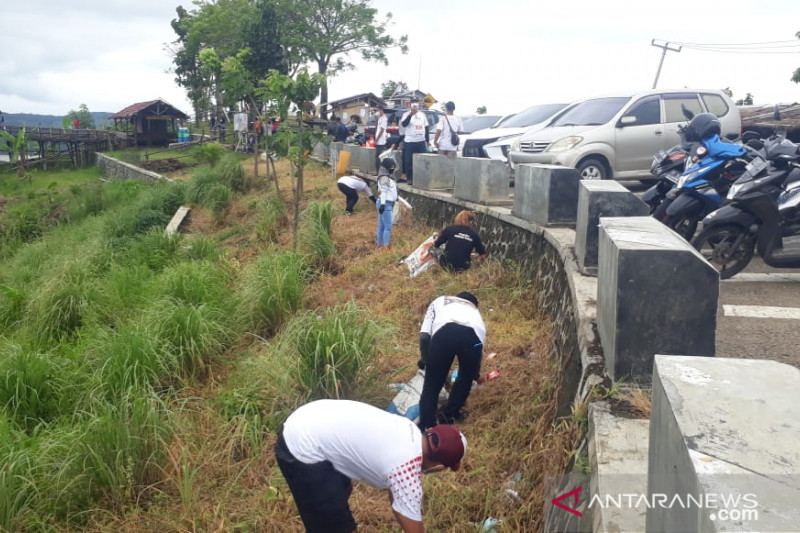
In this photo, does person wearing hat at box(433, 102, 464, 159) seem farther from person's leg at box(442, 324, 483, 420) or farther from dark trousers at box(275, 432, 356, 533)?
dark trousers at box(275, 432, 356, 533)

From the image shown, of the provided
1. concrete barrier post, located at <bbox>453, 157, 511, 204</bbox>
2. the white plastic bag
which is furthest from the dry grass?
concrete barrier post, located at <bbox>453, 157, 511, 204</bbox>

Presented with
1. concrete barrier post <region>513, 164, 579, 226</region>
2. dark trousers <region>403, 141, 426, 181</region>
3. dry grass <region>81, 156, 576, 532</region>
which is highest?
dark trousers <region>403, 141, 426, 181</region>

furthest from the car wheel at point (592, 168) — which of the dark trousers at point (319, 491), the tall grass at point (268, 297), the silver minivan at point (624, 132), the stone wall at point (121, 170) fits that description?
the stone wall at point (121, 170)

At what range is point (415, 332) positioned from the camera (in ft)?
21.8

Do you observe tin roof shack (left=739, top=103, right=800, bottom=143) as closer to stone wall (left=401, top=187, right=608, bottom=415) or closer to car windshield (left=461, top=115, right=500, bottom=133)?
car windshield (left=461, top=115, right=500, bottom=133)

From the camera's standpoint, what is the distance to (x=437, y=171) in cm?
1112

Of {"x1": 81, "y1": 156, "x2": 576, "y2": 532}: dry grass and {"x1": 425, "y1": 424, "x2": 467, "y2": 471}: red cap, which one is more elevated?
{"x1": 425, "y1": 424, "x2": 467, "y2": 471}: red cap

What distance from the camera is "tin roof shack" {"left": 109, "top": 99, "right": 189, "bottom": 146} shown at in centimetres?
3731

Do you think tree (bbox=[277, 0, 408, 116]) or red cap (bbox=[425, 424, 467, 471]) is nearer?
red cap (bbox=[425, 424, 467, 471])

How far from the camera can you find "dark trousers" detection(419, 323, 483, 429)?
4531 millimetres

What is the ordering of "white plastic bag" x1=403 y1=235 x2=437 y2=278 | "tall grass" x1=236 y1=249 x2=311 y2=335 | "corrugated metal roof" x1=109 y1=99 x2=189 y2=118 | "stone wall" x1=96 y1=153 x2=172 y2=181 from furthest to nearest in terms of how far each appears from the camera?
"corrugated metal roof" x1=109 y1=99 x2=189 y2=118 < "stone wall" x1=96 y1=153 x2=172 y2=181 < "white plastic bag" x1=403 y1=235 x2=437 y2=278 < "tall grass" x1=236 y1=249 x2=311 y2=335

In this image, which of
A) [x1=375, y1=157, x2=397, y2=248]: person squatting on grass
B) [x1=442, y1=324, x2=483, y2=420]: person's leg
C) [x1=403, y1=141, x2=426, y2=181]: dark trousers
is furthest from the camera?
[x1=403, y1=141, x2=426, y2=181]: dark trousers

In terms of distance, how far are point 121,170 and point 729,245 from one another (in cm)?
2946

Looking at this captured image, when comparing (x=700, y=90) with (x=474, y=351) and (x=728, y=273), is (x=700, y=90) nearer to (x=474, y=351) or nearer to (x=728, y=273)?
(x=728, y=273)
